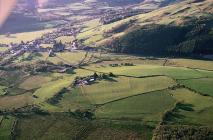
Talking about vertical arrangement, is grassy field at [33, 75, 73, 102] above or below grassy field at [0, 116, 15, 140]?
above

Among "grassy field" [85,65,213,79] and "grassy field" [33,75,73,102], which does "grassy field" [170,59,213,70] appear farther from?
"grassy field" [33,75,73,102]

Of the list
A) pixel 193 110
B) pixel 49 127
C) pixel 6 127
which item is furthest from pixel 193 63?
pixel 6 127

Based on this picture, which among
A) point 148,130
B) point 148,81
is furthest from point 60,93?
point 148,130

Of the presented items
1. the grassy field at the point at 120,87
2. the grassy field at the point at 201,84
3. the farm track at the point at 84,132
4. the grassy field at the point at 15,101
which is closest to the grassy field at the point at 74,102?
the grassy field at the point at 120,87

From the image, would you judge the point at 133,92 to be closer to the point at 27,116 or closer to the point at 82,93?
the point at 82,93

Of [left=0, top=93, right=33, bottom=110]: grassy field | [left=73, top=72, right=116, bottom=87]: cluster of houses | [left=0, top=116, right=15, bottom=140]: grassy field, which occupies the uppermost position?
[left=73, top=72, right=116, bottom=87]: cluster of houses

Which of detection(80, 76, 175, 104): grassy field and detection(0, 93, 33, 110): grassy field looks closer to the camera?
detection(80, 76, 175, 104): grassy field

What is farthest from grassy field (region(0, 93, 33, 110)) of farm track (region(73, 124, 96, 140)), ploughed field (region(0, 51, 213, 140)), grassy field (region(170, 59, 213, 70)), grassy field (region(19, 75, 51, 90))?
grassy field (region(170, 59, 213, 70))
